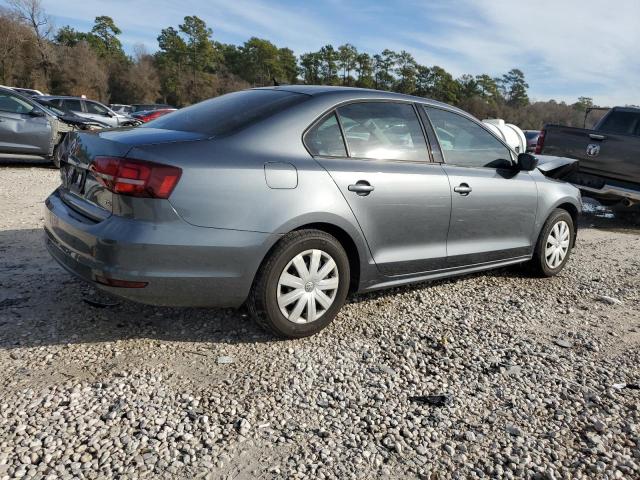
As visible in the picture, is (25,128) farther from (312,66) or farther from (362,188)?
(312,66)

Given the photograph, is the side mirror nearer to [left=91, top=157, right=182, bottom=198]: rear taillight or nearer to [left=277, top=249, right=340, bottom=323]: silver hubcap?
[left=277, top=249, right=340, bottom=323]: silver hubcap

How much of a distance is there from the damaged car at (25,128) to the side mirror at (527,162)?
28.6 feet

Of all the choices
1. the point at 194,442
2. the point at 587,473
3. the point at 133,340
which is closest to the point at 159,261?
the point at 133,340

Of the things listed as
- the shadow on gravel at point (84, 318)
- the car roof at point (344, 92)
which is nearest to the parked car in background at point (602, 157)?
the car roof at point (344, 92)

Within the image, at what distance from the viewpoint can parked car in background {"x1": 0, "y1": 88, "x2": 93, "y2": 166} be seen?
10.1 meters

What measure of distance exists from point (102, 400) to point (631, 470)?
2430 millimetres

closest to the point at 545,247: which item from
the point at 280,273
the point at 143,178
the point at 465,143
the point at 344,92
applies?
the point at 465,143

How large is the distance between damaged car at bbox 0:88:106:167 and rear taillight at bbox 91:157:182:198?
8374 mm

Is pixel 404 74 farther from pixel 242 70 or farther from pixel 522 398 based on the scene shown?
pixel 522 398

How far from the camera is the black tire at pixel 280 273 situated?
303 centimetres

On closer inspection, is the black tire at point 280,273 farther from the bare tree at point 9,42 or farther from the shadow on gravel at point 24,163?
the bare tree at point 9,42

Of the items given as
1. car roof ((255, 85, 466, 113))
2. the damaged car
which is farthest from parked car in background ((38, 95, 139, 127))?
car roof ((255, 85, 466, 113))

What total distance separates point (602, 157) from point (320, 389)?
23.2 ft

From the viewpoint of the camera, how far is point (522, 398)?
2777 mm
